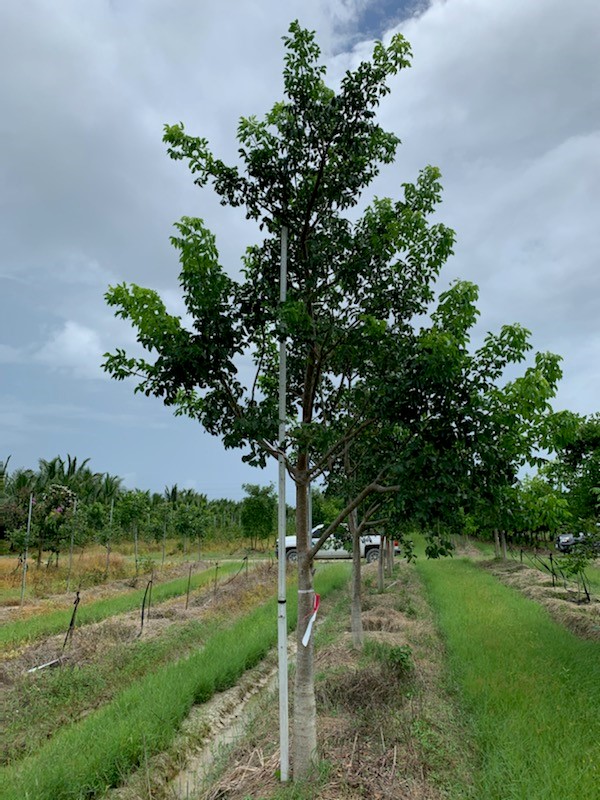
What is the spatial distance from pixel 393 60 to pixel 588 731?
6.44m

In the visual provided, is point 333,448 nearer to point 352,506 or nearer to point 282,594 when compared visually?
point 352,506

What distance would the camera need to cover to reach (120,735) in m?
5.16

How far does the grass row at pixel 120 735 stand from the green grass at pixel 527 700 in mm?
3144

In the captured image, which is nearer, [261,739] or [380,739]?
[380,739]

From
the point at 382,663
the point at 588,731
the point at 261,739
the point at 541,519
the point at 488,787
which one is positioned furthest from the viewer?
the point at 382,663

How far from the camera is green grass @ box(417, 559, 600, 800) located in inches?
165

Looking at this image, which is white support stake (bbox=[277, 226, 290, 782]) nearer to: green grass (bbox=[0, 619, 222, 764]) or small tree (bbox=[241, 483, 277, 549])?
green grass (bbox=[0, 619, 222, 764])

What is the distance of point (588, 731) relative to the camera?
5.01 m

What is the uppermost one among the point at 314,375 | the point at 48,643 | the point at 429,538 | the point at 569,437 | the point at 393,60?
the point at 393,60

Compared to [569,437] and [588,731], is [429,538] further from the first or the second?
[588,731]

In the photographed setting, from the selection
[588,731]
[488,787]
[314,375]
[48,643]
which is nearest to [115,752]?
[488,787]

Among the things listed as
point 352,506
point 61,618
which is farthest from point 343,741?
point 61,618

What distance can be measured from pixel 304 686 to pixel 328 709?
171cm

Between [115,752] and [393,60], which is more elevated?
[393,60]
